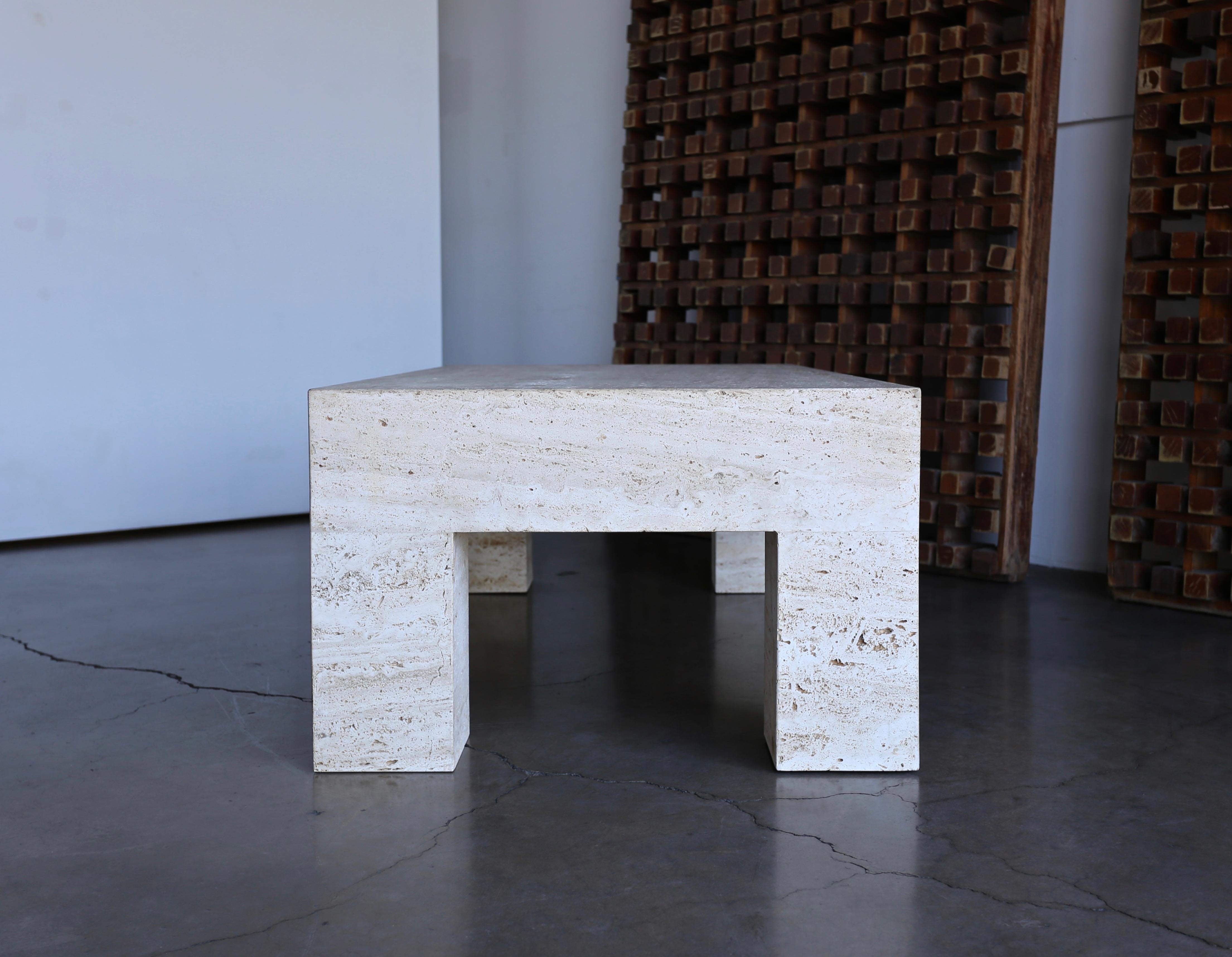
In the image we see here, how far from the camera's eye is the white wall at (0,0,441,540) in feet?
14.1

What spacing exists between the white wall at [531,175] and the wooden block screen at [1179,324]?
8.49 feet

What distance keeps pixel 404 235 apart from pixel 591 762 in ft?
12.5

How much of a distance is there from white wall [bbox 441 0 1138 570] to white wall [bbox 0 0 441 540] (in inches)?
23.4

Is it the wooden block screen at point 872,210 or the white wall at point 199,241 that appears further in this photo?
the white wall at point 199,241

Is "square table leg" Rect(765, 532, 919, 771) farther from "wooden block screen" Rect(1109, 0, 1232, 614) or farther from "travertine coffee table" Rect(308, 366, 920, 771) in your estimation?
"wooden block screen" Rect(1109, 0, 1232, 614)

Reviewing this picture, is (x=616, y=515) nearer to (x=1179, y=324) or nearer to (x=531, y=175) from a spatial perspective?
(x=1179, y=324)

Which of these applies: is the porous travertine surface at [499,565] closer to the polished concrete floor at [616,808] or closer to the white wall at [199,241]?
the polished concrete floor at [616,808]

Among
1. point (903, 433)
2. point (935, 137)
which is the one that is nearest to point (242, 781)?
point (903, 433)

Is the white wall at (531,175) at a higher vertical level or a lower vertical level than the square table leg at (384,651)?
higher

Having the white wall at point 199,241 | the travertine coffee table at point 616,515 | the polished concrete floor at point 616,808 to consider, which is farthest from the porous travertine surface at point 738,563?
the white wall at point 199,241

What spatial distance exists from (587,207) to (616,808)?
4.15 metres

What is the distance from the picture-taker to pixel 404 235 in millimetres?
5332

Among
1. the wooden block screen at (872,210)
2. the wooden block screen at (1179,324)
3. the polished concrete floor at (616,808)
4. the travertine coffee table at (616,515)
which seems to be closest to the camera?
the polished concrete floor at (616,808)

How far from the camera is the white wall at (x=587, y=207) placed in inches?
147
